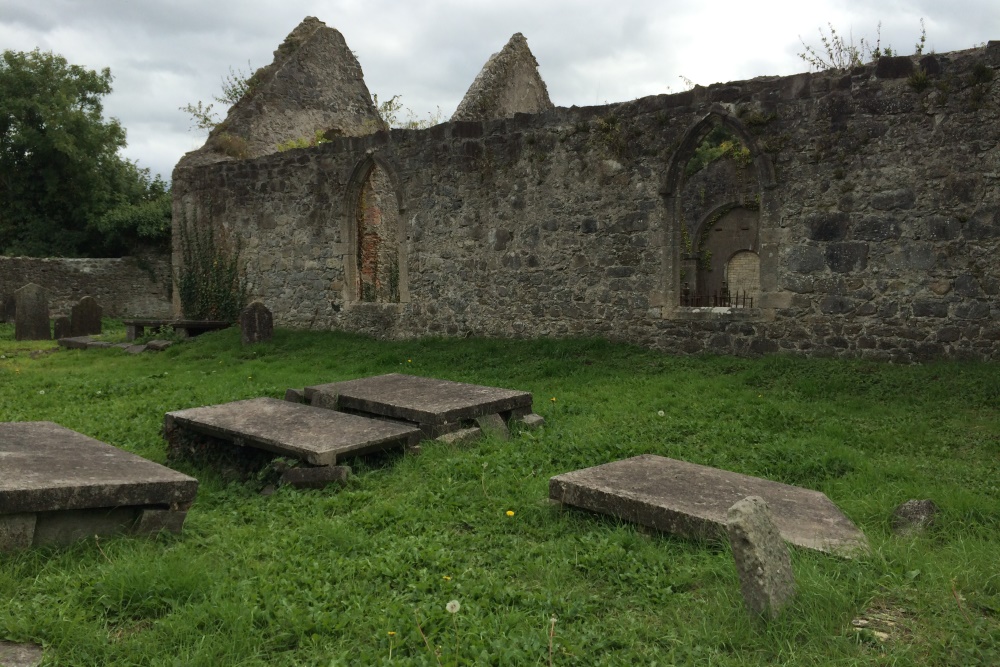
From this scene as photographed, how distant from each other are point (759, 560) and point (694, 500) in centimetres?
120

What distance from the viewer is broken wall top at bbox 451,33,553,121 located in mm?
16078

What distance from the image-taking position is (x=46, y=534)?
3863mm

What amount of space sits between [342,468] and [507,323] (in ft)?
20.8

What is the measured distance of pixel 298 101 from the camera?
57.1 feet

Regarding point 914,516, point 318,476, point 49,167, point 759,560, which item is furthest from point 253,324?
point 49,167

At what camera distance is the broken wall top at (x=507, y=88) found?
52.7 feet

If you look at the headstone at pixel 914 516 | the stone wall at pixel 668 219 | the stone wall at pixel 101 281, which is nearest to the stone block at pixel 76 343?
the stone wall at pixel 668 219

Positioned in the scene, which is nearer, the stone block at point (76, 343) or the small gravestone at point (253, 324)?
the small gravestone at point (253, 324)

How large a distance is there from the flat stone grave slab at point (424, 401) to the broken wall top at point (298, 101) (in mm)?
10319

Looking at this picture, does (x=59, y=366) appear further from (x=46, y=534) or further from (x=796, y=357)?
(x=796, y=357)

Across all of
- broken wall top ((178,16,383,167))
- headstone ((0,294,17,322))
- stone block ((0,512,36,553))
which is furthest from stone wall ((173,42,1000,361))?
headstone ((0,294,17,322))

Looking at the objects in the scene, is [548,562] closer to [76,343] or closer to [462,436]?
[462,436]

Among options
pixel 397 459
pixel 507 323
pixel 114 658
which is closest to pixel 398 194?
pixel 507 323

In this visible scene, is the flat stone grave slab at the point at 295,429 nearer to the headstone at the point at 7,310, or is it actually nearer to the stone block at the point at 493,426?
the stone block at the point at 493,426
